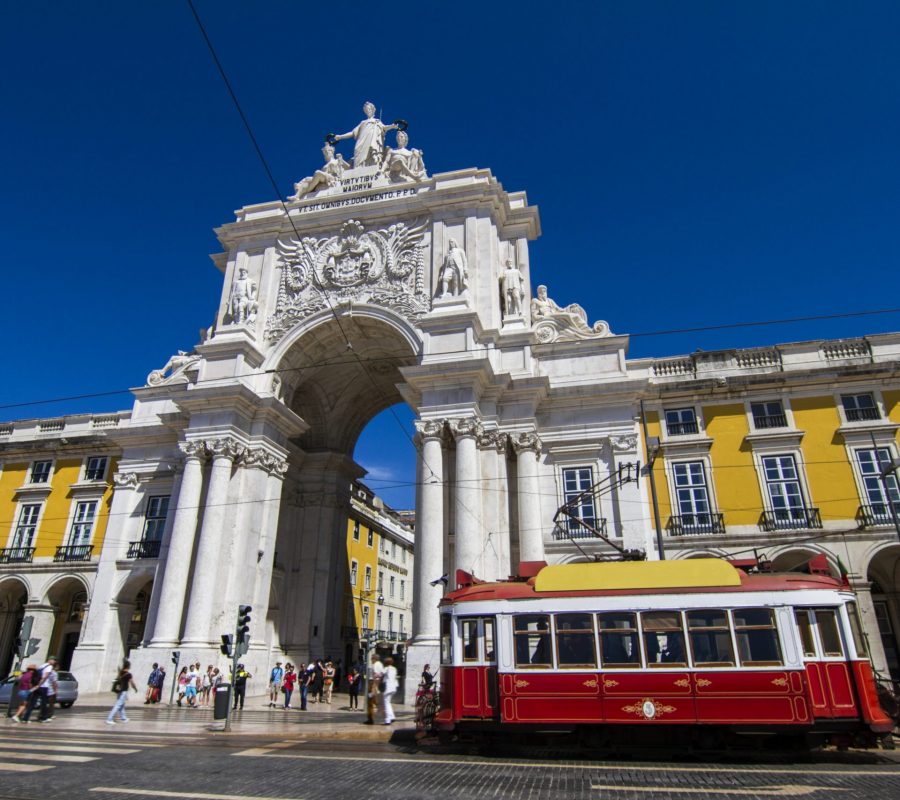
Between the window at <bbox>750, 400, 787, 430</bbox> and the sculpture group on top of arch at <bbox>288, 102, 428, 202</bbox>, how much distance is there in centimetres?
1844

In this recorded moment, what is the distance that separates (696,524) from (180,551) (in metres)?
19.9

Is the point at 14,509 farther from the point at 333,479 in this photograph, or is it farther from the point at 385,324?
the point at 385,324

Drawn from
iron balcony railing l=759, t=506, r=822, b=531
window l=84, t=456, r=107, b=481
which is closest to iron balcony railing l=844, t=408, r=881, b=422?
iron balcony railing l=759, t=506, r=822, b=531

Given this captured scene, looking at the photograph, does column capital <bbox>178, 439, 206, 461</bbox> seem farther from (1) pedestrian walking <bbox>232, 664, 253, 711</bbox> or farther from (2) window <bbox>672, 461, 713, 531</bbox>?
(2) window <bbox>672, 461, 713, 531</bbox>

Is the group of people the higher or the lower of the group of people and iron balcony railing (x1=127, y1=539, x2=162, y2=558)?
the lower

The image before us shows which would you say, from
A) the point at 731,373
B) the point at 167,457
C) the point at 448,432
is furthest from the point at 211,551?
the point at 731,373

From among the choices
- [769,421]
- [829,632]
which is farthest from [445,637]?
[769,421]

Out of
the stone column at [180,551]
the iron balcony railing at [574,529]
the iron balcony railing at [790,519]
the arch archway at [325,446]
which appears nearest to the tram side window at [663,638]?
the iron balcony railing at [574,529]

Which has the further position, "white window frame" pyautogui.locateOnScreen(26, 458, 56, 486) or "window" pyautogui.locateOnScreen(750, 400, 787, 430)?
"white window frame" pyautogui.locateOnScreen(26, 458, 56, 486)

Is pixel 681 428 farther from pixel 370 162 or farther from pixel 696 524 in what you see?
pixel 370 162

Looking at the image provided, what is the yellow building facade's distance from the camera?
23.4 meters

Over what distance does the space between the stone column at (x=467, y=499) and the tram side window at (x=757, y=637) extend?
11006mm

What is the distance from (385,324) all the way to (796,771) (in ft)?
72.2

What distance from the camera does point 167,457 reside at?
30688mm
